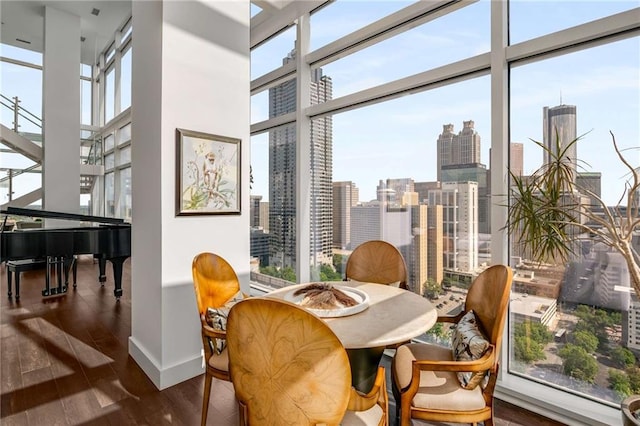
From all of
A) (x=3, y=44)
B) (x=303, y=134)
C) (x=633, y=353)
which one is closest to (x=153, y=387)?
(x=303, y=134)

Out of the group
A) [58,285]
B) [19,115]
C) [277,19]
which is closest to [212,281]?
[277,19]

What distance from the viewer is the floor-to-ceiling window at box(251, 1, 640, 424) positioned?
218 centimetres

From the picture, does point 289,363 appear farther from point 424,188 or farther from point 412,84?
point 412,84

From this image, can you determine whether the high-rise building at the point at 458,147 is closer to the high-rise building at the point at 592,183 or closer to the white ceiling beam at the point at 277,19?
the high-rise building at the point at 592,183

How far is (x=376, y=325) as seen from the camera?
67.2 inches

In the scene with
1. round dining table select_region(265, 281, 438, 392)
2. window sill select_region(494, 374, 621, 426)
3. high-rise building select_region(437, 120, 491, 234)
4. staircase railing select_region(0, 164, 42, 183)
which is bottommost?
window sill select_region(494, 374, 621, 426)

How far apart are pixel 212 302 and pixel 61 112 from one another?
23.9 ft

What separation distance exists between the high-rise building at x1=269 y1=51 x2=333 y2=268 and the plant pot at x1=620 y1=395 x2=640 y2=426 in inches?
105

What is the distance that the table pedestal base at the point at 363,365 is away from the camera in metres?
1.96

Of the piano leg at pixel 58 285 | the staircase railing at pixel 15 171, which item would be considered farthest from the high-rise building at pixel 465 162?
the staircase railing at pixel 15 171

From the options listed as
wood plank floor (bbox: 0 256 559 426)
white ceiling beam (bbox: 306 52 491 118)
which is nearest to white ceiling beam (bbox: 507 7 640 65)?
white ceiling beam (bbox: 306 52 491 118)

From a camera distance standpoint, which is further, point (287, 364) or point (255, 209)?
point (255, 209)

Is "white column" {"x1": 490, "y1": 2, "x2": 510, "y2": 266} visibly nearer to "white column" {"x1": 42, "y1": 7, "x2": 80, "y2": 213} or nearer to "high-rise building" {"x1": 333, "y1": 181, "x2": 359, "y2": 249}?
"high-rise building" {"x1": 333, "y1": 181, "x2": 359, "y2": 249}

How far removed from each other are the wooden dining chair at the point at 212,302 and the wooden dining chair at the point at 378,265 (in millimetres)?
1078
